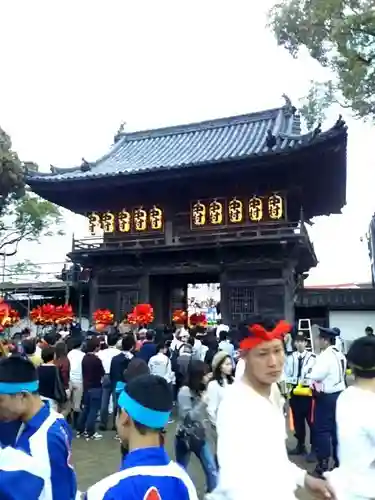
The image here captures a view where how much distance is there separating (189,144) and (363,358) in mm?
21621

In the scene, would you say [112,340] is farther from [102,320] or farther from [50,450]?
[50,450]

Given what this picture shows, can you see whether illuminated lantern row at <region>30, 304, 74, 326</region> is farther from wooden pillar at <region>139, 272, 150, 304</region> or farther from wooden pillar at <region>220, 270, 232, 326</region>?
wooden pillar at <region>220, 270, 232, 326</region>

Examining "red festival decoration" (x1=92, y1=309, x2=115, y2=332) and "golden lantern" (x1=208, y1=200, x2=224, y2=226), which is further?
"golden lantern" (x1=208, y1=200, x2=224, y2=226)

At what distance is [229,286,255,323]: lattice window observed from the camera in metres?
18.9

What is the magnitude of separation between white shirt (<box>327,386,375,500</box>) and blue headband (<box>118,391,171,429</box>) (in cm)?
134

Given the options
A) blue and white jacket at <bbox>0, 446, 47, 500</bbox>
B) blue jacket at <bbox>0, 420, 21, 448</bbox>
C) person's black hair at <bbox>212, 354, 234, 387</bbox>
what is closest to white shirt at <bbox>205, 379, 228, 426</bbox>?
person's black hair at <bbox>212, 354, 234, 387</bbox>

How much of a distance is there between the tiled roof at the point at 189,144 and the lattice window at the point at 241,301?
466 centimetres

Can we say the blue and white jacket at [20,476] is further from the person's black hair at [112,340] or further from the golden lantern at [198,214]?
the golden lantern at [198,214]

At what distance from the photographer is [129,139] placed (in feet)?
91.3

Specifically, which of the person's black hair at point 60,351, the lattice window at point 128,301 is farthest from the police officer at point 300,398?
the lattice window at point 128,301

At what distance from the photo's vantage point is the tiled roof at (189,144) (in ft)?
70.0

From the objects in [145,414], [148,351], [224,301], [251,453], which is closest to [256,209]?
[224,301]

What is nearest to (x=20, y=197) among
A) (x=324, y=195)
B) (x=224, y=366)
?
(x=324, y=195)

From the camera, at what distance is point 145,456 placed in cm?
223
